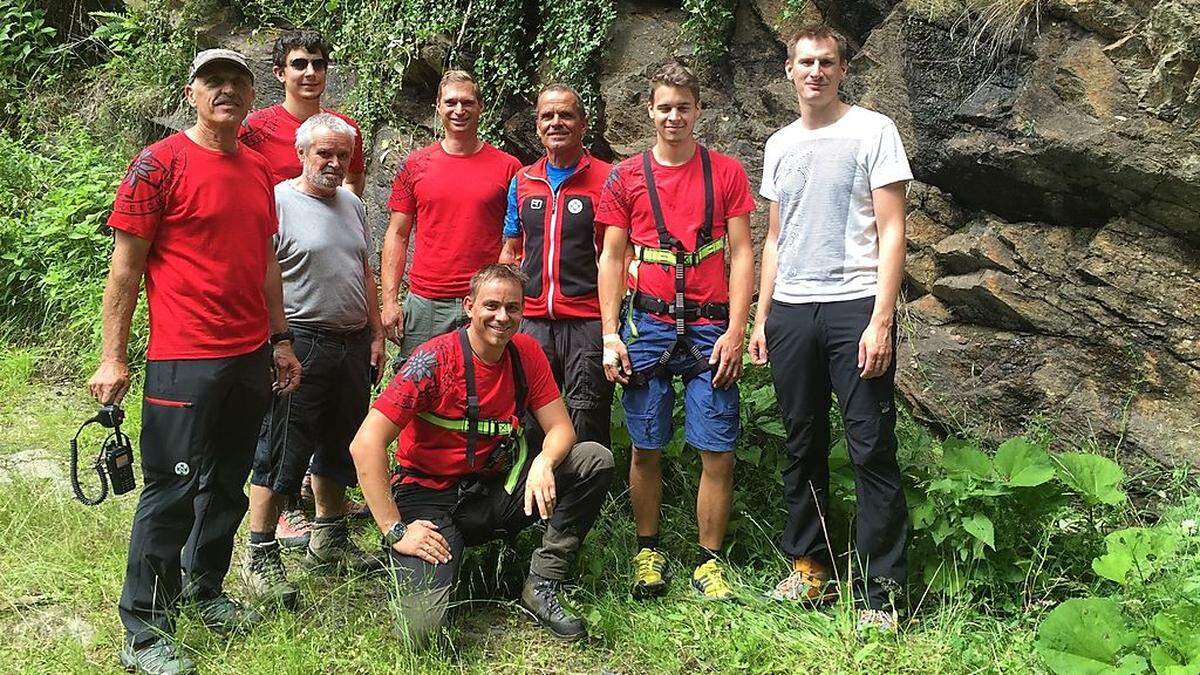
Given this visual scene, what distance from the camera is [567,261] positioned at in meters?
4.38

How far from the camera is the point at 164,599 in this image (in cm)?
351

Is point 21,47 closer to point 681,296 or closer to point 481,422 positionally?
point 481,422

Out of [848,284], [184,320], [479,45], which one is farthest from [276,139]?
[479,45]

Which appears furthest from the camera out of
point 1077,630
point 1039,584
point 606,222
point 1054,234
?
point 1054,234

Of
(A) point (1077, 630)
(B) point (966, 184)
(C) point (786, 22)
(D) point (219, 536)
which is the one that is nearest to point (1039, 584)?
(A) point (1077, 630)

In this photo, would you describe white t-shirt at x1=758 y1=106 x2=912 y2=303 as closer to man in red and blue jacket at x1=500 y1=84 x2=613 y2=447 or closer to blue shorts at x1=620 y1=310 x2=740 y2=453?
blue shorts at x1=620 y1=310 x2=740 y2=453

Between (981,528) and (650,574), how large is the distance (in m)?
1.40

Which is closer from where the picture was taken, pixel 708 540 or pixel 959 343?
pixel 708 540

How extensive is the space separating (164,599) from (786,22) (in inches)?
195

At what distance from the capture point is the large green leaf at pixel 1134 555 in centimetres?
338

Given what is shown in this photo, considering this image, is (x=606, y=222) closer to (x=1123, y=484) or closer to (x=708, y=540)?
(x=708, y=540)

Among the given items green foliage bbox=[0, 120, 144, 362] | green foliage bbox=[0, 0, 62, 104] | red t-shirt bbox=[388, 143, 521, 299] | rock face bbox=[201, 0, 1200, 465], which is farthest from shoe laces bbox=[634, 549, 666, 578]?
green foliage bbox=[0, 0, 62, 104]

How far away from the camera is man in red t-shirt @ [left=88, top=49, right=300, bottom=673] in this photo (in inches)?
131

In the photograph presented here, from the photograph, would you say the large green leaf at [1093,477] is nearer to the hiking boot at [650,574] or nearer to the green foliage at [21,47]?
the hiking boot at [650,574]
